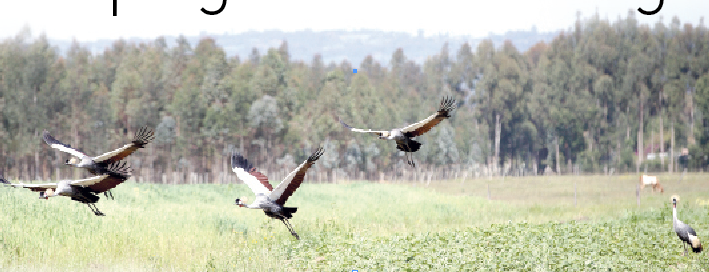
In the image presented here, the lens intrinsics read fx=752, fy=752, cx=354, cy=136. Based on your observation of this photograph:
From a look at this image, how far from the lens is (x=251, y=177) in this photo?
371 inches

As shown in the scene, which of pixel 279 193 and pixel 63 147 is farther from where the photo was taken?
pixel 63 147

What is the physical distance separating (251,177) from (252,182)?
0.58ft

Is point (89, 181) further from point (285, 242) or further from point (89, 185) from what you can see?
point (285, 242)

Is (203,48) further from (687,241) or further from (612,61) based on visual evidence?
(687,241)

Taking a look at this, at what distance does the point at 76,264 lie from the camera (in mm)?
15852

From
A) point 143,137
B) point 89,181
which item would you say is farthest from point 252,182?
point 89,181

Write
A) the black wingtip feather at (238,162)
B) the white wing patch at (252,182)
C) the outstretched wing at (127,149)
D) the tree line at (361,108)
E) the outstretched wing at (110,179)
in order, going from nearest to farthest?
the outstretched wing at (127,149) → the outstretched wing at (110,179) → the white wing patch at (252,182) → the black wingtip feather at (238,162) → the tree line at (361,108)

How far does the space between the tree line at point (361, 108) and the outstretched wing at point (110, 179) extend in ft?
154

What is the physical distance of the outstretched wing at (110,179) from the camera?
8523mm

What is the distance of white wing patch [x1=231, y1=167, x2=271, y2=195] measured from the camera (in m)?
8.98

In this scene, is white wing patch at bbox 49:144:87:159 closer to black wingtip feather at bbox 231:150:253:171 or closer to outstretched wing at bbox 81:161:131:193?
outstretched wing at bbox 81:161:131:193

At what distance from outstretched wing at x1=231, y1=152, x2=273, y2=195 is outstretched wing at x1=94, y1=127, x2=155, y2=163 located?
1.21 meters

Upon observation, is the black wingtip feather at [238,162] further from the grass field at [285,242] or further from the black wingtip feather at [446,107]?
the grass field at [285,242]

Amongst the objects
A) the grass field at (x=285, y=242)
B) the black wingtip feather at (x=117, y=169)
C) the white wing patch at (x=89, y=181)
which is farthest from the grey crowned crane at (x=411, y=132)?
the grass field at (x=285, y=242)
